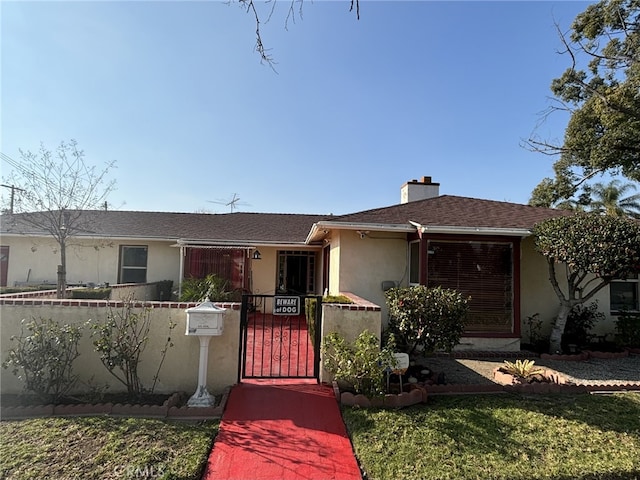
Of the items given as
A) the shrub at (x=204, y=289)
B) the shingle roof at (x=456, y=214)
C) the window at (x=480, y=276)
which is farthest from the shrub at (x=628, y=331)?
the shrub at (x=204, y=289)

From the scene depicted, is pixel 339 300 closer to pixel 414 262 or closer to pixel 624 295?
pixel 414 262

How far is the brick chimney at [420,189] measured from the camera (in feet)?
42.9

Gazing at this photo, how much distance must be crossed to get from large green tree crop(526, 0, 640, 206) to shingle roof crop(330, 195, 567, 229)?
415cm

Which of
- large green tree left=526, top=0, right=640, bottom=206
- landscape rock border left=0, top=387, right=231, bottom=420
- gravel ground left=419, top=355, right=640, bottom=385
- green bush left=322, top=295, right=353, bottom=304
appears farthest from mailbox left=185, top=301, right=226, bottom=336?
large green tree left=526, top=0, right=640, bottom=206

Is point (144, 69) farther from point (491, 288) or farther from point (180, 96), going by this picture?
point (491, 288)

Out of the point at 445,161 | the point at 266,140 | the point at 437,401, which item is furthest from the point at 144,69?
the point at 445,161

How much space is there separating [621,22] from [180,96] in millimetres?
13700

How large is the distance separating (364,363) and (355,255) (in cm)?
420

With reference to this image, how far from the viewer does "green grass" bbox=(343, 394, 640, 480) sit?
3.49 metres

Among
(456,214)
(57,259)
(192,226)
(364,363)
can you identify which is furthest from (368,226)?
(57,259)

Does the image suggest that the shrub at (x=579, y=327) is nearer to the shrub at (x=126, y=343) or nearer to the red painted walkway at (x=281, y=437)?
the red painted walkway at (x=281, y=437)

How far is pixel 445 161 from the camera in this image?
48.3ft

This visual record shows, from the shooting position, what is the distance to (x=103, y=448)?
3637 millimetres

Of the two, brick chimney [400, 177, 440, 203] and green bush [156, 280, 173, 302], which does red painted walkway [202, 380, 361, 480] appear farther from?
brick chimney [400, 177, 440, 203]
